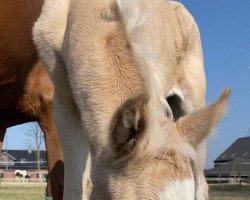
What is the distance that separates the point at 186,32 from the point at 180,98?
0.79 metres

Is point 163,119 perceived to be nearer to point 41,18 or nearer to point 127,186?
point 127,186

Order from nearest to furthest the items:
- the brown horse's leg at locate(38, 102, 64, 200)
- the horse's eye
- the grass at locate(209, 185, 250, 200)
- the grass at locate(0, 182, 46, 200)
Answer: the horse's eye → the brown horse's leg at locate(38, 102, 64, 200) → the grass at locate(0, 182, 46, 200) → the grass at locate(209, 185, 250, 200)

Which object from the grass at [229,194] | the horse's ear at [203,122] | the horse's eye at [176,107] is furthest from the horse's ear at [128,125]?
the grass at [229,194]

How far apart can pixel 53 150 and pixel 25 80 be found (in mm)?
596

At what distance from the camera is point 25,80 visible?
14.1 feet

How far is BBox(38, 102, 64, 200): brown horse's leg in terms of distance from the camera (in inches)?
173

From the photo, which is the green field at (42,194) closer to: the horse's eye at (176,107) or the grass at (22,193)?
the grass at (22,193)

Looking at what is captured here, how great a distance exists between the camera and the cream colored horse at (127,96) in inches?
103

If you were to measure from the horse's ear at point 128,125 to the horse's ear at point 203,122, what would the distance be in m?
0.27

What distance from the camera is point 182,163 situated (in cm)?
259

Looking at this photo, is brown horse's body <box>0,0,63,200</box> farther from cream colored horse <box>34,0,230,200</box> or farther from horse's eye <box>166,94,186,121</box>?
horse's eye <box>166,94,186,121</box>

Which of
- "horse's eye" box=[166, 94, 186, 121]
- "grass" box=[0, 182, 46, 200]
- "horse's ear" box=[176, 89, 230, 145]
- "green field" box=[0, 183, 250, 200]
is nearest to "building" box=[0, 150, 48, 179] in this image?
"grass" box=[0, 182, 46, 200]

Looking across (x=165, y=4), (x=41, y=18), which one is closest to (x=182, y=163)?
(x=41, y=18)

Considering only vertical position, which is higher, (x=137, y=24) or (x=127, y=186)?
(x=137, y=24)
